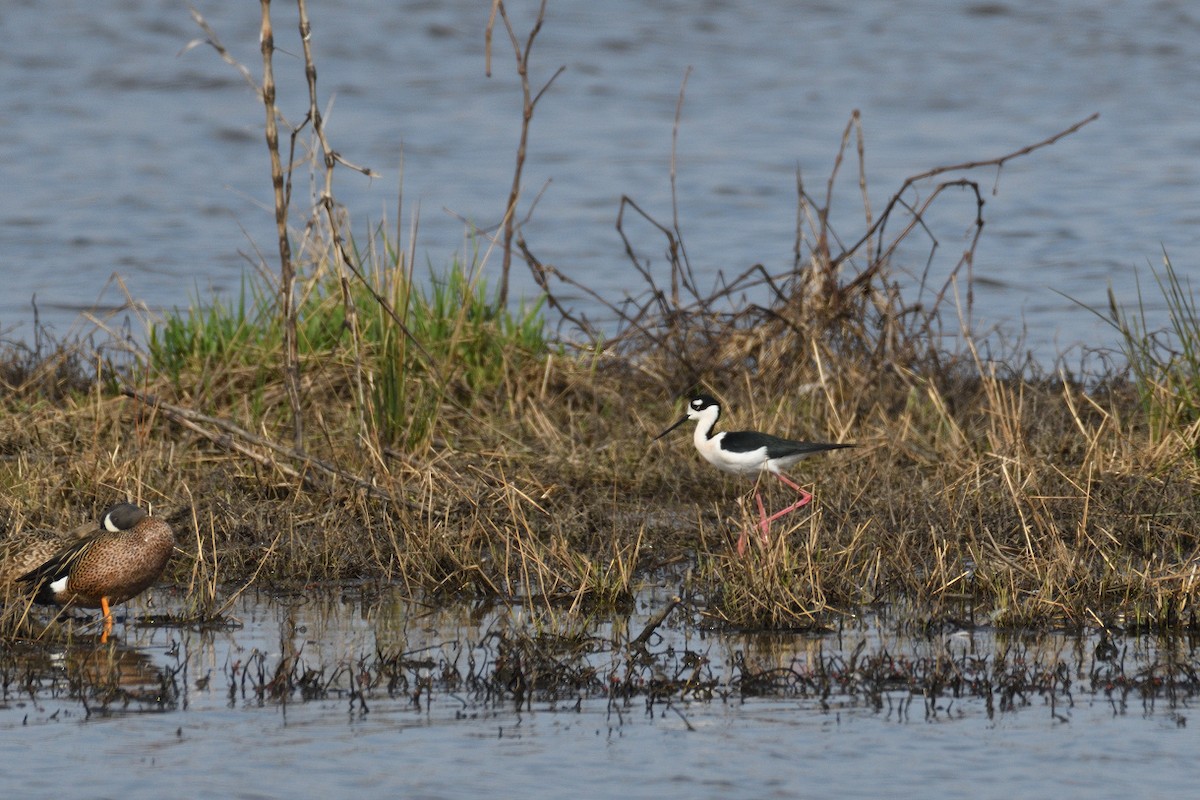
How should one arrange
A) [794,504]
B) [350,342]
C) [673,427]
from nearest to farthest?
1. [794,504]
2. [673,427]
3. [350,342]

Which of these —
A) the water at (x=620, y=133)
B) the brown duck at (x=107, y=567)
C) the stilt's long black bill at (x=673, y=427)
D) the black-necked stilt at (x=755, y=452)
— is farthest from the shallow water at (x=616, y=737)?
the water at (x=620, y=133)

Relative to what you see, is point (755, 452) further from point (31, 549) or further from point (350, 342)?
point (31, 549)

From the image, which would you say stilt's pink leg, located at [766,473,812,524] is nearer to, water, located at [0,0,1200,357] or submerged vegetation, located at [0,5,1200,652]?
submerged vegetation, located at [0,5,1200,652]

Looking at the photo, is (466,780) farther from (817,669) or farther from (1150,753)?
(1150,753)

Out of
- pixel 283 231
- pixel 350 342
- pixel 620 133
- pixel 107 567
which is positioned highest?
pixel 620 133

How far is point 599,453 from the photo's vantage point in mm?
9297

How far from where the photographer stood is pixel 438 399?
932cm

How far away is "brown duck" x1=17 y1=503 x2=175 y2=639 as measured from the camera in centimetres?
664

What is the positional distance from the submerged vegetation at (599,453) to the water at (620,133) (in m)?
2.68

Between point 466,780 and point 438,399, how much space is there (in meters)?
4.41

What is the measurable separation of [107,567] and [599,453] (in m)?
3.21

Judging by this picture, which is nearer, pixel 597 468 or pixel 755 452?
pixel 755 452

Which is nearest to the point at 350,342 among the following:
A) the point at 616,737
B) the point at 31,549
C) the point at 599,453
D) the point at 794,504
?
the point at 599,453

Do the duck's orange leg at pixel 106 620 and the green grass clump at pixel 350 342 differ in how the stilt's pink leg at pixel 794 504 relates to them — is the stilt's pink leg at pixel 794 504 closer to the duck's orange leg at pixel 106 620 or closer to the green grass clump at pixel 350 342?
the green grass clump at pixel 350 342
